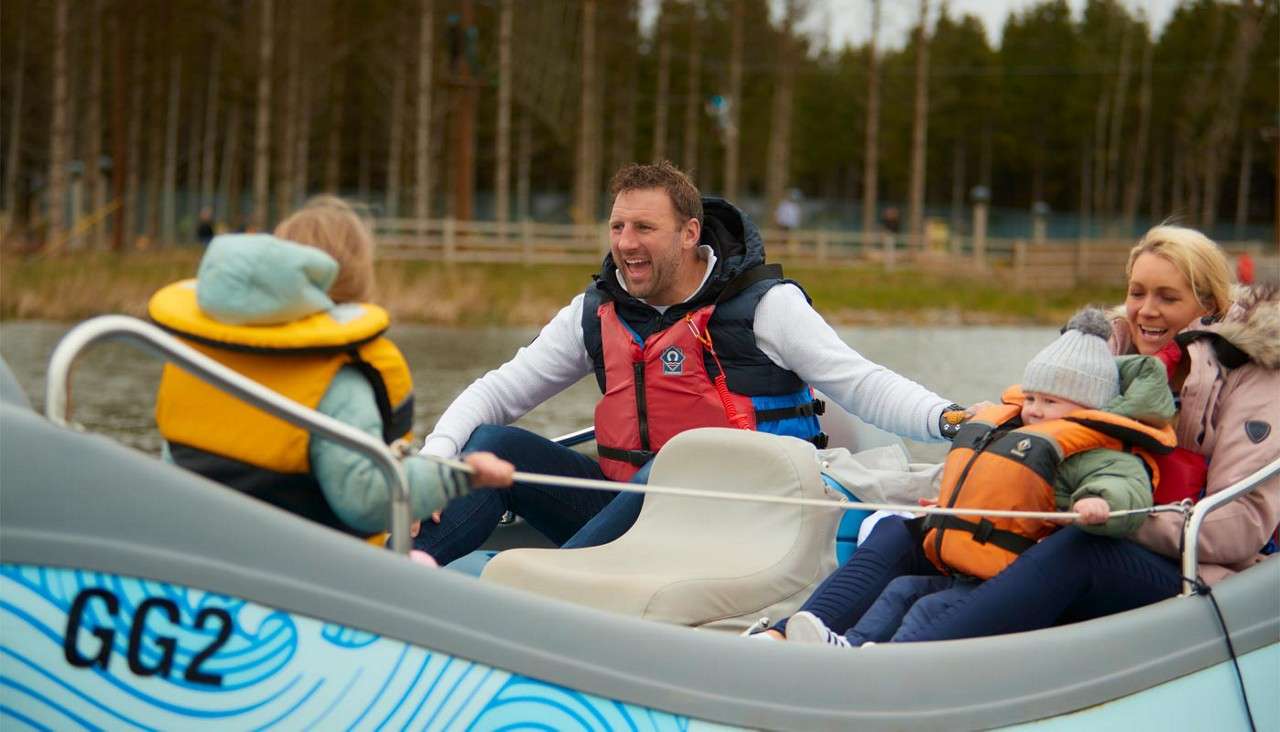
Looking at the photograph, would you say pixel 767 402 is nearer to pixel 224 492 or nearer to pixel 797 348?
pixel 797 348

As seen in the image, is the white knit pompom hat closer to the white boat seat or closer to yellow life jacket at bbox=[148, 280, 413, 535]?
the white boat seat

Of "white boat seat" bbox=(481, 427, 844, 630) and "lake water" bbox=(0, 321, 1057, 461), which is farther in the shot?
"lake water" bbox=(0, 321, 1057, 461)

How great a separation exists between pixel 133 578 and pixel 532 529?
1.95 m

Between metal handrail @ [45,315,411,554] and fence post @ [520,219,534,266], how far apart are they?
20.6 meters

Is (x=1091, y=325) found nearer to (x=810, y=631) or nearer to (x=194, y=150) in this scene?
(x=810, y=631)

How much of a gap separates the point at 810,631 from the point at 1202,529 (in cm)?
79

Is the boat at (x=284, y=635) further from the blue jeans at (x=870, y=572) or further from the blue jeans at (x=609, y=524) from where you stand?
the blue jeans at (x=609, y=524)

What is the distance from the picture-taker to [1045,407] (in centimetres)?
275

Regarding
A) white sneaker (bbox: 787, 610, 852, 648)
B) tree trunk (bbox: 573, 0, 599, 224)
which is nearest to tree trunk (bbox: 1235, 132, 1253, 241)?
tree trunk (bbox: 573, 0, 599, 224)

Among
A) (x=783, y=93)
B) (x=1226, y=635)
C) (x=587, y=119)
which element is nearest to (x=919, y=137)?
(x=783, y=93)

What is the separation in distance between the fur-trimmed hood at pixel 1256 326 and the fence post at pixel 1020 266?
20.3 m

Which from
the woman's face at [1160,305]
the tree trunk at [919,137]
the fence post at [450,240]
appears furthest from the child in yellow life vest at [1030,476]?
the tree trunk at [919,137]

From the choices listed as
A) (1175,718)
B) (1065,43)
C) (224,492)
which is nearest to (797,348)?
(1175,718)

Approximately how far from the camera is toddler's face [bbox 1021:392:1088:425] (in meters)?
2.74
